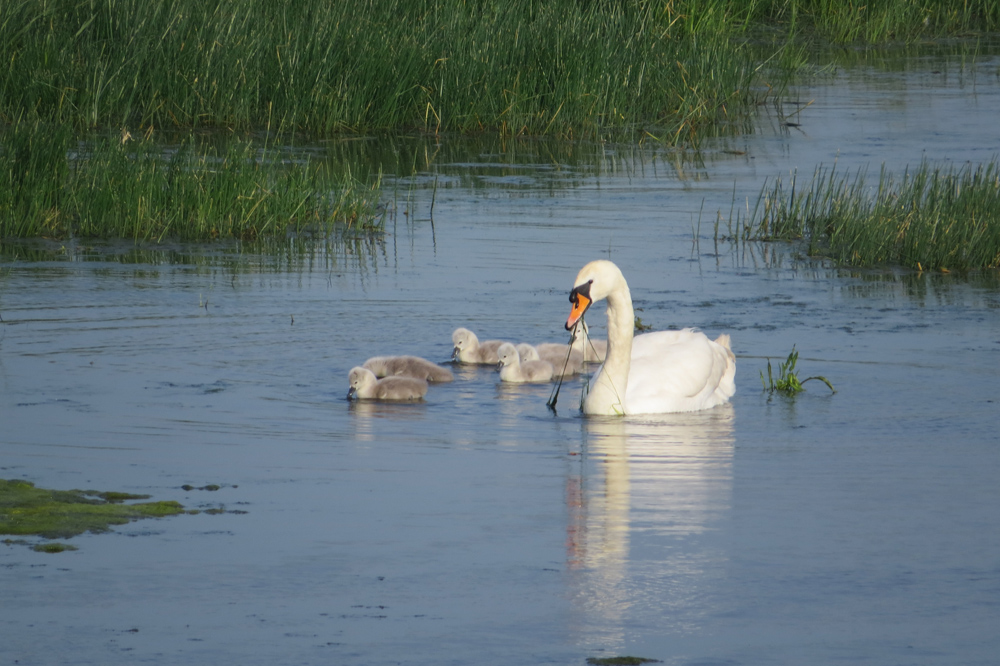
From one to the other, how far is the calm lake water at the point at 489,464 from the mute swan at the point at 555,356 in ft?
0.91

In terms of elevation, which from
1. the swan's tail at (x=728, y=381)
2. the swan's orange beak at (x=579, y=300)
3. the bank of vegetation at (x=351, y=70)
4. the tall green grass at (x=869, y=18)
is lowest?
the swan's tail at (x=728, y=381)

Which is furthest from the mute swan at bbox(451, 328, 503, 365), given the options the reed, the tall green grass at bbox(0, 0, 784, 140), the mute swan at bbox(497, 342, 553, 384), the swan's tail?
the tall green grass at bbox(0, 0, 784, 140)

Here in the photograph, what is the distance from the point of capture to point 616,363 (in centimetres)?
873

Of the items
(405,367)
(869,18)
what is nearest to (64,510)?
(405,367)

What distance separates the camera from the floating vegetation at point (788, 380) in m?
8.77

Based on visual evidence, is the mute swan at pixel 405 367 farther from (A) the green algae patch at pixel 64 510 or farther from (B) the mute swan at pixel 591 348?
(A) the green algae patch at pixel 64 510

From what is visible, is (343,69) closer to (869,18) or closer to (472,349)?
(472,349)

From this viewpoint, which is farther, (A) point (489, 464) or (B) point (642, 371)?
(B) point (642, 371)

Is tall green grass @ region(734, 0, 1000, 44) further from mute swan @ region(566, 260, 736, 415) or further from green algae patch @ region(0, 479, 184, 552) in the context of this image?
green algae patch @ region(0, 479, 184, 552)

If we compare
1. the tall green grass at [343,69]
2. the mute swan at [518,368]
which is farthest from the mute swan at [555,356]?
the tall green grass at [343,69]

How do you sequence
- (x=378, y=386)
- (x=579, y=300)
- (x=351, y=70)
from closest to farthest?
(x=579, y=300), (x=378, y=386), (x=351, y=70)

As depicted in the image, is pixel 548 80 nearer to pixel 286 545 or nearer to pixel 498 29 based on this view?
pixel 498 29

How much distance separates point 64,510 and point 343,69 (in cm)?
1265

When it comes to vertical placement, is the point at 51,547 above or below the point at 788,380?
below
